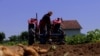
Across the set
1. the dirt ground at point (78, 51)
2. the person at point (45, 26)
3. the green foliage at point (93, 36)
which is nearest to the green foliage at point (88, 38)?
the green foliage at point (93, 36)

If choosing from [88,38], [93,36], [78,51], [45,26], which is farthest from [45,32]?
[78,51]

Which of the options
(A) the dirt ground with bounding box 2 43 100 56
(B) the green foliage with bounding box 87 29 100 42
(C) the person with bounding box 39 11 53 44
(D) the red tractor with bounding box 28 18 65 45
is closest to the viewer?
(A) the dirt ground with bounding box 2 43 100 56

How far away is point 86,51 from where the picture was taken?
11797 mm

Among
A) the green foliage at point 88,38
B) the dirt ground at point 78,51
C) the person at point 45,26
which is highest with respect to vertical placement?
the person at point 45,26

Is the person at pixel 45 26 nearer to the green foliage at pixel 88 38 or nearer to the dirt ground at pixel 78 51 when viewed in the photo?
the green foliage at pixel 88 38

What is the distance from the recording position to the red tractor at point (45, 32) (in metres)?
14.7

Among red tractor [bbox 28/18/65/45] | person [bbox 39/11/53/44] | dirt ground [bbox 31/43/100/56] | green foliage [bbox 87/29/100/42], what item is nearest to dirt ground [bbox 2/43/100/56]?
dirt ground [bbox 31/43/100/56]

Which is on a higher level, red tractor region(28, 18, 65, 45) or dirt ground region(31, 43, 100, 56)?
red tractor region(28, 18, 65, 45)

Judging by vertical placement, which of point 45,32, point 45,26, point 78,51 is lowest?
point 78,51

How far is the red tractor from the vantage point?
1471 centimetres

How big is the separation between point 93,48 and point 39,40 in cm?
334

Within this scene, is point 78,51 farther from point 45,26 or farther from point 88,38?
point 88,38

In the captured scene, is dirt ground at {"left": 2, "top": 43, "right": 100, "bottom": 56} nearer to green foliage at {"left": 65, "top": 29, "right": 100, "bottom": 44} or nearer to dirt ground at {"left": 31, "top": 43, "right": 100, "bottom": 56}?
dirt ground at {"left": 31, "top": 43, "right": 100, "bottom": 56}

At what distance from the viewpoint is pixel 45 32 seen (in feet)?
48.1
